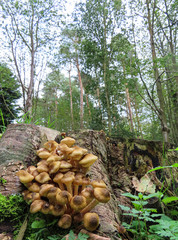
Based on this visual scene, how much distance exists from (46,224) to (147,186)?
1226 mm

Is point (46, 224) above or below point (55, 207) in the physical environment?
below

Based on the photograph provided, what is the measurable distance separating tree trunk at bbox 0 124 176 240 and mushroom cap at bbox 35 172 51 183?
0.32m

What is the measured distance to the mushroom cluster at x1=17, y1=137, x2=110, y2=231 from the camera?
1068 mm

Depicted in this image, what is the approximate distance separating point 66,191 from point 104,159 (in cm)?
120

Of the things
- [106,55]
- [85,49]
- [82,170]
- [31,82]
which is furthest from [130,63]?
[85,49]

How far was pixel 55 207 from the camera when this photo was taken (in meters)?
1.13

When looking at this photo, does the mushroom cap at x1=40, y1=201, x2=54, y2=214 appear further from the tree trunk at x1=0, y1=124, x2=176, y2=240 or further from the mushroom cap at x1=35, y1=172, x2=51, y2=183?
the tree trunk at x1=0, y1=124, x2=176, y2=240

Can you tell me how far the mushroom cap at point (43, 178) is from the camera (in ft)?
4.09

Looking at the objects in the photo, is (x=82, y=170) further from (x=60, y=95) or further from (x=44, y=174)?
(x=60, y=95)

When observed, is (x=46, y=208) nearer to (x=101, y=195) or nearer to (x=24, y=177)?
(x=24, y=177)

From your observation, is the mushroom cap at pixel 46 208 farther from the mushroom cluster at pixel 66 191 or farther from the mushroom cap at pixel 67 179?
the mushroom cap at pixel 67 179

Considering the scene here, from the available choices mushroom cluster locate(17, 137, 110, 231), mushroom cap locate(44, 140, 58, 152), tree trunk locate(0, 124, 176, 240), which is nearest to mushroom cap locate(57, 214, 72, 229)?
mushroom cluster locate(17, 137, 110, 231)

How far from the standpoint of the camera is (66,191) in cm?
112

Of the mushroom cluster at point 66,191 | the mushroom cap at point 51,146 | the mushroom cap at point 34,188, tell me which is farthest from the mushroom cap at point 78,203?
the mushroom cap at point 51,146
